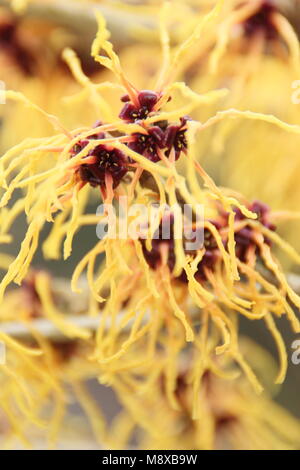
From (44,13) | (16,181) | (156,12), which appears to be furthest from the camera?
(156,12)

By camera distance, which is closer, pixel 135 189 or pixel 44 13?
pixel 135 189

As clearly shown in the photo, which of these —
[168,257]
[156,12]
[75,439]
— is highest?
[156,12]

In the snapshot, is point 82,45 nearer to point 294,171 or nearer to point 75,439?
point 294,171

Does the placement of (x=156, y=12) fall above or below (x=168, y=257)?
above

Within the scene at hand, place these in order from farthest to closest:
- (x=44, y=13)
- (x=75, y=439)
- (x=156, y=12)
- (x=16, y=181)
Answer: (x=75, y=439)
(x=156, y=12)
(x=44, y=13)
(x=16, y=181)

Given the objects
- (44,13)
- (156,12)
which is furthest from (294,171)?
(44,13)

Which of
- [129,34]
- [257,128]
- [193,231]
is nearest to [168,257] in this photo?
[193,231]
